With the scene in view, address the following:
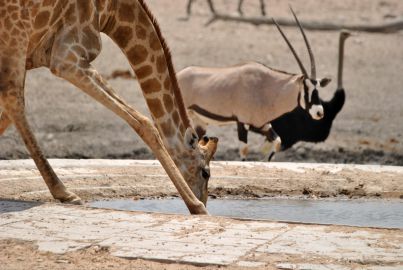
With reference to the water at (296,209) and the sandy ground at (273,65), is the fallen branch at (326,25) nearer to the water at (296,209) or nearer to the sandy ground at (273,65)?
the sandy ground at (273,65)

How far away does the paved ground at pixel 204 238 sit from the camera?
564 cm

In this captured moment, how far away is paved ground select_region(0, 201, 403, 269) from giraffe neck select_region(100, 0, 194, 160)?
1.40 metres

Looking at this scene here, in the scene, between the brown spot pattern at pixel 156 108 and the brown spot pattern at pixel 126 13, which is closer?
the brown spot pattern at pixel 126 13

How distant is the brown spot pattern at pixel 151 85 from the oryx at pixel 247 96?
3.64m

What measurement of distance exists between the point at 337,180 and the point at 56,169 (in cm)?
217

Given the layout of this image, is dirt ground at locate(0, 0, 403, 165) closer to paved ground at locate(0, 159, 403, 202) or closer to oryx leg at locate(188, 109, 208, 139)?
oryx leg at locate(188, 109, 208, 139)

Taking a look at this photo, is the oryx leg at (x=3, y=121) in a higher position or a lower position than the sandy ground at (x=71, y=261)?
lower

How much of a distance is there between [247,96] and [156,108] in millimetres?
3821

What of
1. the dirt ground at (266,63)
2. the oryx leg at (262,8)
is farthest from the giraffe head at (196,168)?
the oryx leg at (262,8)

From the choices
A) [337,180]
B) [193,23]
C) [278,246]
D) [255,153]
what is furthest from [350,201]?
[193,23]

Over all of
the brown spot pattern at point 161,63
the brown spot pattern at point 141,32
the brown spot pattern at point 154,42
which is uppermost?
the brown spot pattern at point 141,32

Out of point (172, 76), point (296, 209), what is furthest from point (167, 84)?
point (296, 209)

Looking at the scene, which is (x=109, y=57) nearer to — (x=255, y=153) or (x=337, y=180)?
(x=255, y=153)

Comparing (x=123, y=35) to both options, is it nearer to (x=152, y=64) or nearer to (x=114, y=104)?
(x=152, y=64)
